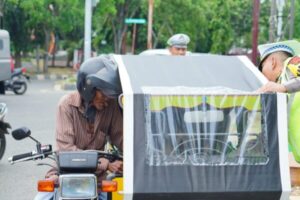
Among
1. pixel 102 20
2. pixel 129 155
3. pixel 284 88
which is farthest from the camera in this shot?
pixel 102 20

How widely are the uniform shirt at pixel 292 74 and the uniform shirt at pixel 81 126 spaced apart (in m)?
0.94

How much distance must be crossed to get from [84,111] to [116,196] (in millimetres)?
590

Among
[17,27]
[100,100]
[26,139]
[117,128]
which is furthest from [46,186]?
[17,27]

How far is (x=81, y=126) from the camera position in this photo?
13.5 feet

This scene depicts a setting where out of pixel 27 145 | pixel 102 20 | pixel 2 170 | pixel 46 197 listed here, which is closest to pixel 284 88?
pixel 46 197

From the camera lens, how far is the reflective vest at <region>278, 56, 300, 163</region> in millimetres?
3809

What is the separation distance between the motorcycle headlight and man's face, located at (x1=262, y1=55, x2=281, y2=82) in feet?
4.33

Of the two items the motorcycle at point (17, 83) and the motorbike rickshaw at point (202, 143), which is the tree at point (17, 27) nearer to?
the motorcycle at point (17, 83)

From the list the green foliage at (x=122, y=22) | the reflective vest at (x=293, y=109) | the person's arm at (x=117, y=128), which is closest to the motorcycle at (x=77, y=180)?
the person's arm at (x=117, y=128)

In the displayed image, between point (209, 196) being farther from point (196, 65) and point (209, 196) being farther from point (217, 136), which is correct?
point (196, 65)

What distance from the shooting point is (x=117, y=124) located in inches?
166

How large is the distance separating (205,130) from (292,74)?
2.20 feet

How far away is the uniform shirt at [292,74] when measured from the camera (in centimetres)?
374

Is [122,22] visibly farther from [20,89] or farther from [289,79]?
[289,79]
